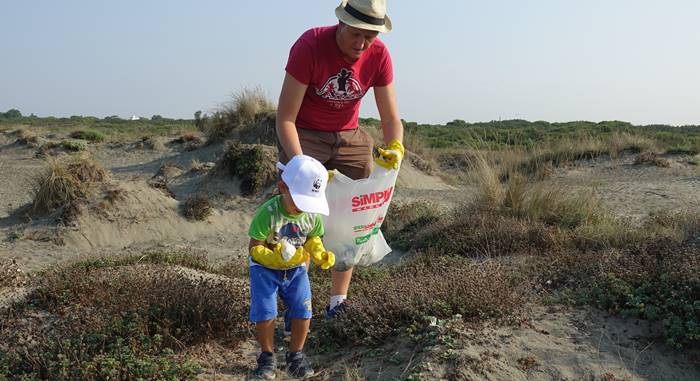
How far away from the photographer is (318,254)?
11.8ft

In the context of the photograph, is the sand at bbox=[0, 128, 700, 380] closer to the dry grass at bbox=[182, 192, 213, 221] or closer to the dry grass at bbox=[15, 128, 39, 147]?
the dry grass at bbox=[182, 192, 213, 221]

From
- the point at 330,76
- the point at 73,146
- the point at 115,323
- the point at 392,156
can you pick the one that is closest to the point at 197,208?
the point at 115,323

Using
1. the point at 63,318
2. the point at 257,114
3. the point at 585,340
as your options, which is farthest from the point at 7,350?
the point at 257,114

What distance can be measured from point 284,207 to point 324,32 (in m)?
1.16

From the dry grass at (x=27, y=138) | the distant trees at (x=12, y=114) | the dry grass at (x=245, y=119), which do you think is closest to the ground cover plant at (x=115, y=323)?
the dry grass at (x=245, y=119)

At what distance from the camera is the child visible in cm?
346

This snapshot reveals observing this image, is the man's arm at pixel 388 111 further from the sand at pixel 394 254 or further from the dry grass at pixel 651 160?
the dry grass at pixel 651 160

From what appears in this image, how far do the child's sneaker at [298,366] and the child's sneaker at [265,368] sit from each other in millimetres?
103

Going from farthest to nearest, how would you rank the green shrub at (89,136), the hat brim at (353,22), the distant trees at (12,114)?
1. the distant trees at (12,114)
2. the green shrub at (89,136)
3. the hat brim at (353,22)

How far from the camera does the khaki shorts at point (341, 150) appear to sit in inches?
172

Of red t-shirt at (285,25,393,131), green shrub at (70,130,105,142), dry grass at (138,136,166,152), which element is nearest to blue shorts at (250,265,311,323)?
red t-shirt at (285,25,393,131)

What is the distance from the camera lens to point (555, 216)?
7.15 meters

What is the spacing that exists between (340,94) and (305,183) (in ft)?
3.18

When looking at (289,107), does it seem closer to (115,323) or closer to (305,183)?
(305,183)
